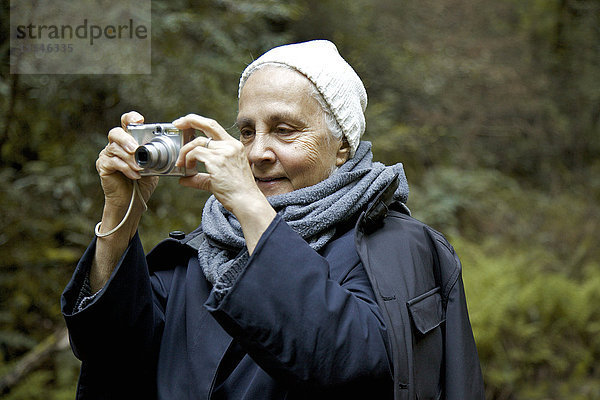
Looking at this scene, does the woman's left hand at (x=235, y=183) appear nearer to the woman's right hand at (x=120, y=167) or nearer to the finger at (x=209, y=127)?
the finger at (x=209, y=127)

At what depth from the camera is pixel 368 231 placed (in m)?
1.76

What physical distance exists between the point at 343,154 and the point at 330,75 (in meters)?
0.27

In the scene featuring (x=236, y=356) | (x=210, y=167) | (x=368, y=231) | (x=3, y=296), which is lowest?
(x=3, y=296)

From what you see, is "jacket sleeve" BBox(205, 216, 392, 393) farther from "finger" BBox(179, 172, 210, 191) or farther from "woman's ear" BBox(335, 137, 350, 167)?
"woman's ear" BBox(335, 137, 350, 167)

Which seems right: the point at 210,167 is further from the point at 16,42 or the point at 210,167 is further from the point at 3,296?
the point at 3,296

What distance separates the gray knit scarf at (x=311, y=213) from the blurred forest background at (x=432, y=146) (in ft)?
3.97

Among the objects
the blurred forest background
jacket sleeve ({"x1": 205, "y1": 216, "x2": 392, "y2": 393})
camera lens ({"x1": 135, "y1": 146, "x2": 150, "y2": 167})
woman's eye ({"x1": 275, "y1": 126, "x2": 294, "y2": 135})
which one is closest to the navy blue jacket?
jacket sleeve ({"x1": 205, "y1": 216, "x2": 392, "y2": 393})

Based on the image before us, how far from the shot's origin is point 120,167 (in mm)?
1668

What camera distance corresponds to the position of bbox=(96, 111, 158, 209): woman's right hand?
1.66 metres

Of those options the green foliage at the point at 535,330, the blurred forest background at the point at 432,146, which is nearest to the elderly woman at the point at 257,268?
the blurred forest background at the point at 432,146

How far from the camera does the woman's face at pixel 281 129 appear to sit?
1856mm

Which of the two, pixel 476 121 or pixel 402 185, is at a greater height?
pixel 402 185

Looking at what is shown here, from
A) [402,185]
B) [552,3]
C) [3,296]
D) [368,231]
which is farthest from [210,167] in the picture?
[552,3]

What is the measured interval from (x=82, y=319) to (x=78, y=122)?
11.1 feet
